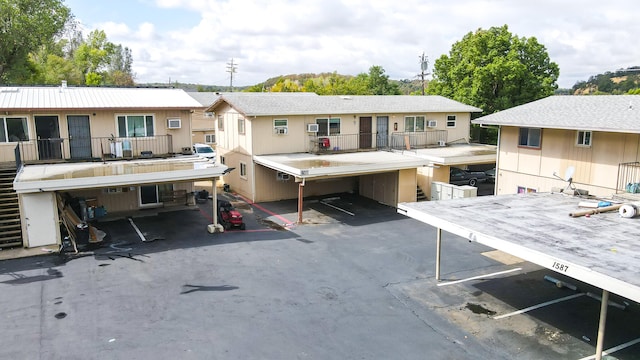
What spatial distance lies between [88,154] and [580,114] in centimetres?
2111

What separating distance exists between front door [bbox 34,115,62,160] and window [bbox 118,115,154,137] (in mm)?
2571

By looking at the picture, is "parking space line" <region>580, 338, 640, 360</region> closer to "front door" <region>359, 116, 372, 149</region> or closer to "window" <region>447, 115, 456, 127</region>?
"front door" <region>359, 116, 372, 149</region>

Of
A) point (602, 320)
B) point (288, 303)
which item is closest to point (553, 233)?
point (602, 320)

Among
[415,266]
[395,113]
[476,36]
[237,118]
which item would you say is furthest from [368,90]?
[415,266]

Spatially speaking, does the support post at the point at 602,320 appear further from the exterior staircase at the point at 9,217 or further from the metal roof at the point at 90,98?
the exterior staircase at the point at 9,217

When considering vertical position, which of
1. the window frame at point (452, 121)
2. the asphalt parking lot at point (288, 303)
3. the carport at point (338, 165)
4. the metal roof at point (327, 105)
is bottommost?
the asphalt parking lot at point (288, 303)

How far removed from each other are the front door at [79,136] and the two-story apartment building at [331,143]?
737cm

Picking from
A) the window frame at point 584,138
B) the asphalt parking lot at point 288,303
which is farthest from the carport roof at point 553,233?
the window frame at point 584,138

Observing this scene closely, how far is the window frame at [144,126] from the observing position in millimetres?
20866

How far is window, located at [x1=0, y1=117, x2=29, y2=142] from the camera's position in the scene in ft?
61.4

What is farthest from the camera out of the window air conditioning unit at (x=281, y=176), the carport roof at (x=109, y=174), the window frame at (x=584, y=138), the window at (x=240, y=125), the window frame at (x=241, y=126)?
the window at (x=240, y=125)

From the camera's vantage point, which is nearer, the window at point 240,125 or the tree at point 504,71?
the window at point 240,125

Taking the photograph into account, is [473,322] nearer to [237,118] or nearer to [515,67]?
[237,118]

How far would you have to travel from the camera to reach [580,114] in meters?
17.5
